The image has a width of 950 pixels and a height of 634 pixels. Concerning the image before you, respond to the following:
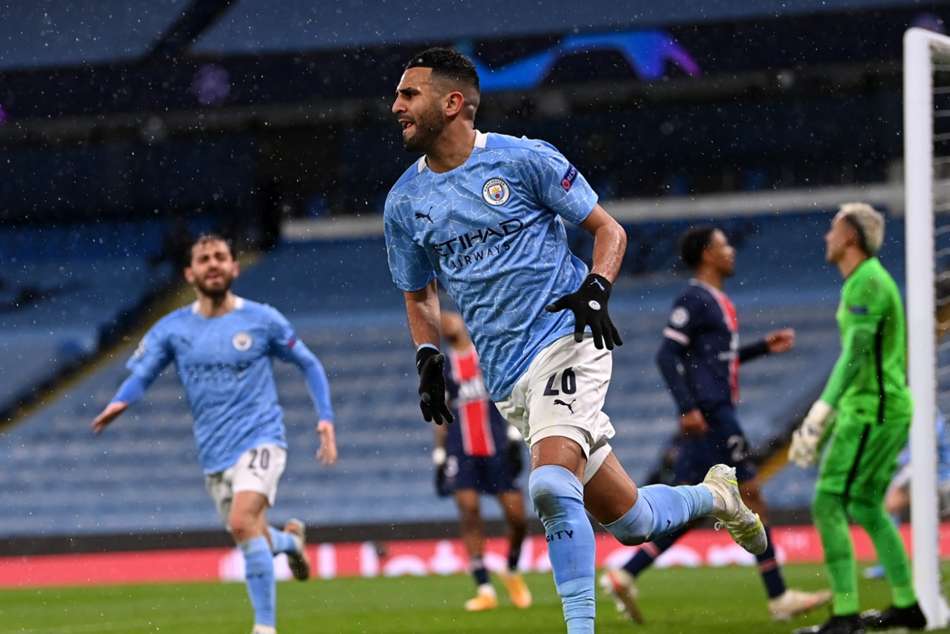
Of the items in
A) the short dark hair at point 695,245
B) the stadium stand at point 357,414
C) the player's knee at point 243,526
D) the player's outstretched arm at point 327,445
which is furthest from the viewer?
the stadium stand at point 357,414

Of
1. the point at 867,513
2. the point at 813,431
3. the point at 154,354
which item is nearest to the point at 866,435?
the point at 813,431

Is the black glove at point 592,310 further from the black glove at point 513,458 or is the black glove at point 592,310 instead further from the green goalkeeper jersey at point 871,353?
the black glove at point 513,458

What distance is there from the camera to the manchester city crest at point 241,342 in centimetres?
896

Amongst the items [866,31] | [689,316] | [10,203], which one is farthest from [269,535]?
[10,203]

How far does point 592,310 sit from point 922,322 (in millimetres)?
3559

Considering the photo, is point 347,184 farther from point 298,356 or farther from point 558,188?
point 558,188

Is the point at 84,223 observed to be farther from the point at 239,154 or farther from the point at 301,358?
the point at 301,358

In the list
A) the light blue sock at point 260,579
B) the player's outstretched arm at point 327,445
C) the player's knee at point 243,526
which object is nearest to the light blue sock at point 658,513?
the light blue sock at point 260,579

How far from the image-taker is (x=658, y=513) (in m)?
5.71

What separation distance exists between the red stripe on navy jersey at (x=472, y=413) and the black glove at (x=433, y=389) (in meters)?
6.02

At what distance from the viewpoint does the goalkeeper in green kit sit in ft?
26.0

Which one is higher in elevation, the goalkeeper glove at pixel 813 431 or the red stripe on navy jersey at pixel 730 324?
the red stripe on navy jersey at pixel 730 324

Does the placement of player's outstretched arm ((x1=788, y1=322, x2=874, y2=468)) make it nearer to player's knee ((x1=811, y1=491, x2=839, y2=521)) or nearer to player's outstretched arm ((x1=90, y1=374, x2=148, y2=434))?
player's knee ((x1=811, y1=491, x2=839, y2=521))

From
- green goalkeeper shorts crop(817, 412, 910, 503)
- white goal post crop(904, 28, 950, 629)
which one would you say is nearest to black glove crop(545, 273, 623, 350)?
green goalkeeper shorts crop(817, 412, 910, 503)
